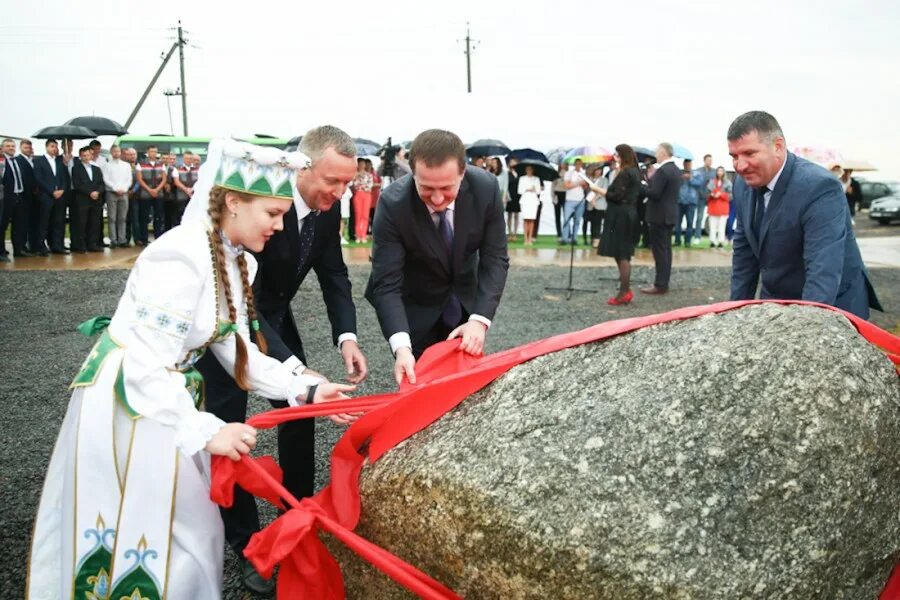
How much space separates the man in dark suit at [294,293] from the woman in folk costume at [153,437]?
665 mm

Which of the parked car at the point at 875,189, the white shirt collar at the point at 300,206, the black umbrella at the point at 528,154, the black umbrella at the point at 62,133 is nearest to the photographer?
the white shirt collar at the point at 300,206

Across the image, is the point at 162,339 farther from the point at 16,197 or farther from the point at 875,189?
the point at 875,189

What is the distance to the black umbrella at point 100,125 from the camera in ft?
75.7

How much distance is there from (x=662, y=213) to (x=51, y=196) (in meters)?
10.3

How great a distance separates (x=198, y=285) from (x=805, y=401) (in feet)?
6.21

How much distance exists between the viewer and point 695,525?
2125 mm

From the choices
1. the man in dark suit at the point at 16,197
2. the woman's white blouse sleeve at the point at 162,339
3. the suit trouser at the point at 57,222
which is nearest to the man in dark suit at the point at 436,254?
the woman's white blouse sleeve at the point at 162,339

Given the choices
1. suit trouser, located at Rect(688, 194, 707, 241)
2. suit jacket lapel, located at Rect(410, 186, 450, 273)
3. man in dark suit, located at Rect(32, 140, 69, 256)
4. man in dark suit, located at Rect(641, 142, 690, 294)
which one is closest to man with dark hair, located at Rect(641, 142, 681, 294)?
man in dark suit, located at Rect(641, 142, 690, 294)

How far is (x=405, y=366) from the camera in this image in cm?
313

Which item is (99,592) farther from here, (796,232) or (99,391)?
(796,232)

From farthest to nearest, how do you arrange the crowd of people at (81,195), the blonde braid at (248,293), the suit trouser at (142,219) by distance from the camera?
the suit trouser at (142,219), the crowd of people at (81,195), the blonde braid at (248,293)

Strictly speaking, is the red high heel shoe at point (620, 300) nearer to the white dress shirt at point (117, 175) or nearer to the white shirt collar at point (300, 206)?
the white shirt collar at point (300, 206)

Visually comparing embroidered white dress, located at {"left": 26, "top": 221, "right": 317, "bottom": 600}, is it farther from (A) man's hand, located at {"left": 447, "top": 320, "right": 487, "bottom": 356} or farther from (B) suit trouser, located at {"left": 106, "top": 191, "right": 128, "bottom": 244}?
(B) suit trouser, located at {"left": 106, "top": 191, "right": 128, "bottom": 244}

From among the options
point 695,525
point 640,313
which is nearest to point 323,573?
point 695,525
